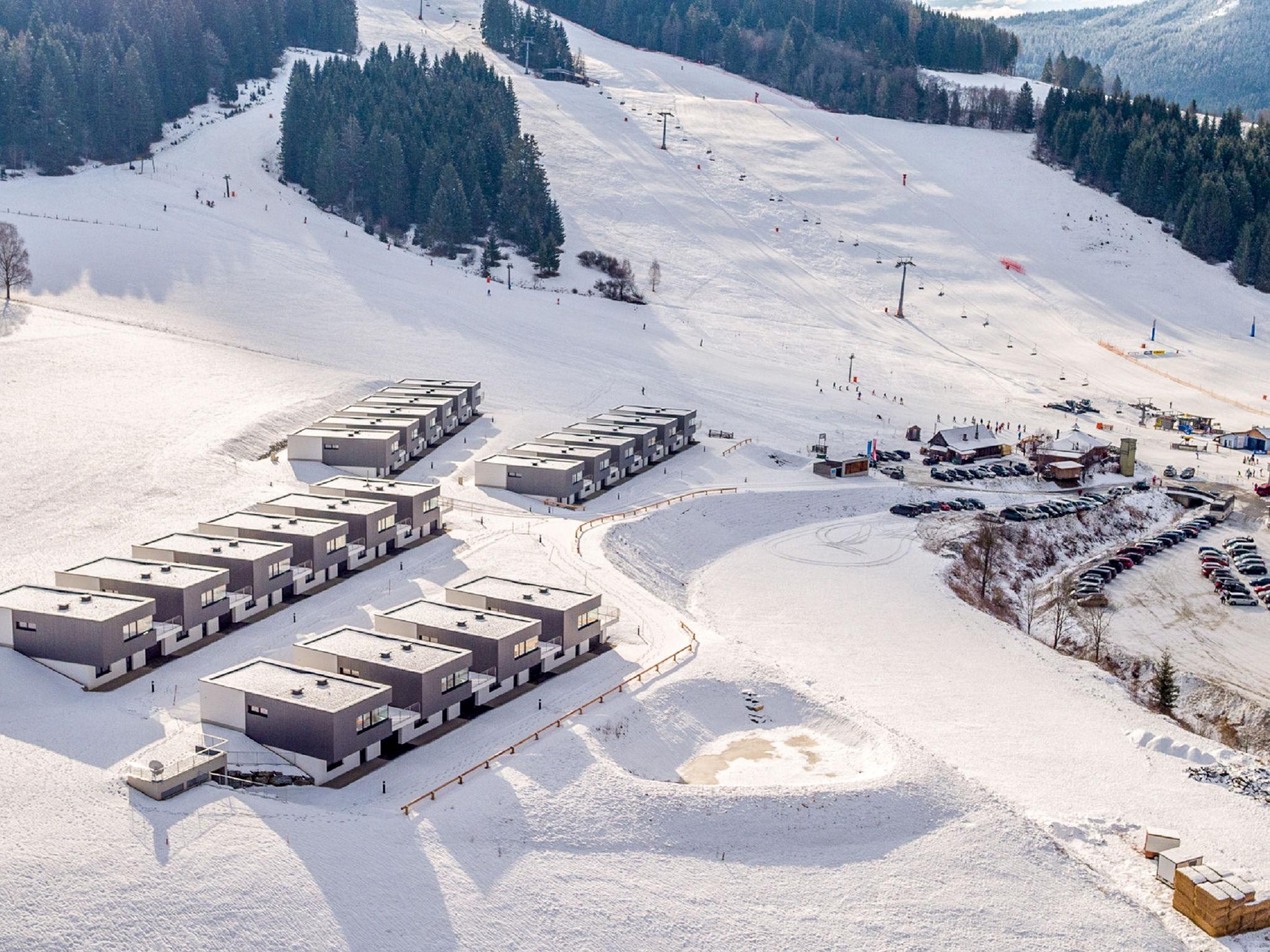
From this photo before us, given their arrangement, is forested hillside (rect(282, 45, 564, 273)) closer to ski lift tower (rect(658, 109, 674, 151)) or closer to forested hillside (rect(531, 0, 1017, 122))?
ski lift tower (rect(658, 109, 674, 151))

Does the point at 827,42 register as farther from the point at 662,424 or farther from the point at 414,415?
the point at 414,415

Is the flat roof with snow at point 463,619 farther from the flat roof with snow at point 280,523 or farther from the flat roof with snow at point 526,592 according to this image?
the flat roof with snow at point 280,523

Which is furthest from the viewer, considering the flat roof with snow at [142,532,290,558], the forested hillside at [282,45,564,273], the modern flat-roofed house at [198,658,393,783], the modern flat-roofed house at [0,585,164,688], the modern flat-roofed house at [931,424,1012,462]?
the forested hillside at [282,45,564,273]

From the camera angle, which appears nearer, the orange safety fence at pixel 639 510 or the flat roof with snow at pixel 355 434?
the orange safety fence at pixel 639 510

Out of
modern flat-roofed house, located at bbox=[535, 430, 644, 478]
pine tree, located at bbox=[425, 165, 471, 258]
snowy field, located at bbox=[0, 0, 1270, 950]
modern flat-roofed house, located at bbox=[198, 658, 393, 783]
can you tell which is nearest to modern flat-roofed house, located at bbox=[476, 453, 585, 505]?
snowy field, located at bbox=[0, 0, 1270, 950]

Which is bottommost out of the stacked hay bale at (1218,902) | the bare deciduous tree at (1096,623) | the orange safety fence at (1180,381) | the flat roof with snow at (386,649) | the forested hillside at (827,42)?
the bare deciduous tree at (1096,623)

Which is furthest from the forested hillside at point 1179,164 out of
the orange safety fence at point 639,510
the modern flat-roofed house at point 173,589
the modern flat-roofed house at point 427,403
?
the modern flat-roofed house at point 173,589
